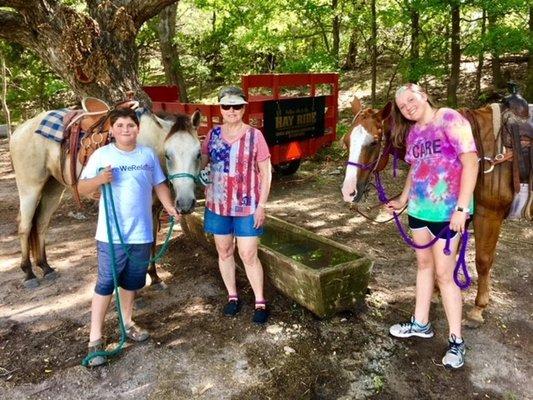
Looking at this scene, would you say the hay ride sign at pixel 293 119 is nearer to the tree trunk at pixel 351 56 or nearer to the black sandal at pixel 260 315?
the black sandal at pixel 260 315

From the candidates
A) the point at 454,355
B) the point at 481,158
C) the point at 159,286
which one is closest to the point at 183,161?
the point at 159,286

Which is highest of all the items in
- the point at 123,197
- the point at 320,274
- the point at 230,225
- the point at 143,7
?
the point at 143,7

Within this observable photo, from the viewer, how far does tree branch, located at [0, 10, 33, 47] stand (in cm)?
560

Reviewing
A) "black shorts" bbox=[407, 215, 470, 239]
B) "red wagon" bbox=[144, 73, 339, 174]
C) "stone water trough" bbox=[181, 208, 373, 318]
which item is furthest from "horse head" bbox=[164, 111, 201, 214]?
"red wagon" bbox=[144, 73, 339, 174]

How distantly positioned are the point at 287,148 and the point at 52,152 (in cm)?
370

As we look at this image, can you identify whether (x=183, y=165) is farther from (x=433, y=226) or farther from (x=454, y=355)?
(x=454, y=355)

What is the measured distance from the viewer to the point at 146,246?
278 centimetres

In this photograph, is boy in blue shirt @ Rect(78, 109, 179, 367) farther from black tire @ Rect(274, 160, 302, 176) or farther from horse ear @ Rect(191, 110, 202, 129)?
black tire @ Rect(274, 160, 302, 176)

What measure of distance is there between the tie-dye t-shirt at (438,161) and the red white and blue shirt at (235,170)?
1.00 metres

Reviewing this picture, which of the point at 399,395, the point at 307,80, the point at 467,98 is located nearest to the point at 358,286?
the point at 399,395

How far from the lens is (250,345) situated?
3.04m

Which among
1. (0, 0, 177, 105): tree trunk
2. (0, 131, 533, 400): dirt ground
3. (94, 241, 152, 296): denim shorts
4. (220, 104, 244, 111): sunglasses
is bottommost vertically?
(0, 131, 533, 400): dirt ground

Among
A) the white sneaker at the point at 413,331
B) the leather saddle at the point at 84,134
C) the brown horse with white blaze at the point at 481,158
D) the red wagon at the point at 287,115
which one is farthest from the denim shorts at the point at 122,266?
the red wagon at the point at 287,115

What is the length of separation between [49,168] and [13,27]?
9.72 feet
